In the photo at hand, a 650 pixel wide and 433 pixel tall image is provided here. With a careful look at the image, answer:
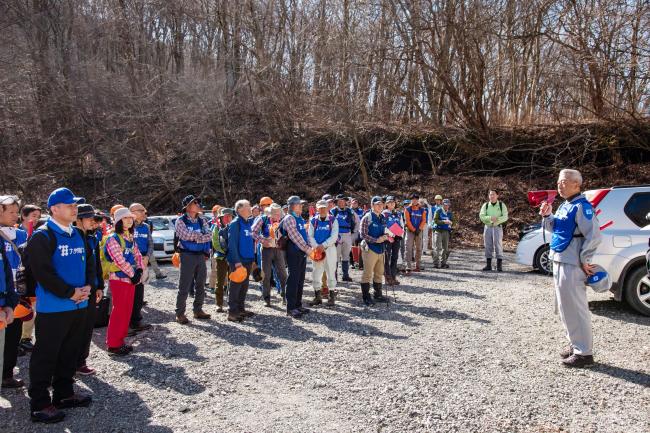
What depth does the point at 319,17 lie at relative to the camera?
26.6 metres

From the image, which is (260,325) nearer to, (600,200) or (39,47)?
(600,200)

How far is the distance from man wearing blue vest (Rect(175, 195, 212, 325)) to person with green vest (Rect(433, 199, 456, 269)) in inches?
280

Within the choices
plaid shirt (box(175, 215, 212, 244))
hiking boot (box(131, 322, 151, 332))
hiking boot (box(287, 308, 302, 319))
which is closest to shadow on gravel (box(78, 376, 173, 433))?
hiking boot (box(131, 322, 151, 332))

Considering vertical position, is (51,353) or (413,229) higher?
(413,229)

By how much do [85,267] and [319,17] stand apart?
2487 centimetres

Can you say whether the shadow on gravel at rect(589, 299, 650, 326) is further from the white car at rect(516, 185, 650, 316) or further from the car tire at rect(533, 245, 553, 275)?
the car tire at rect(533, 245, 553, 275)

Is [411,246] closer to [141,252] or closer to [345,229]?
[345,229]

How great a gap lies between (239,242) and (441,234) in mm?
7052

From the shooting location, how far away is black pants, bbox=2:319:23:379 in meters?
5.22

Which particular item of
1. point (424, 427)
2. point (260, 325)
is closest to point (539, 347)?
point (424, 427)

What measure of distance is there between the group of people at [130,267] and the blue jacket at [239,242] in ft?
0.06

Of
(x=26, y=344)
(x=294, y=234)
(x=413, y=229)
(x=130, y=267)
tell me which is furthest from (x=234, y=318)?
(x=413, y=229)

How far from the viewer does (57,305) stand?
14.4 feet

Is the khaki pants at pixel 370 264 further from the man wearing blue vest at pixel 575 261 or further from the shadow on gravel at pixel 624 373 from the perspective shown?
the shadow on gravel at pixel 624 373
